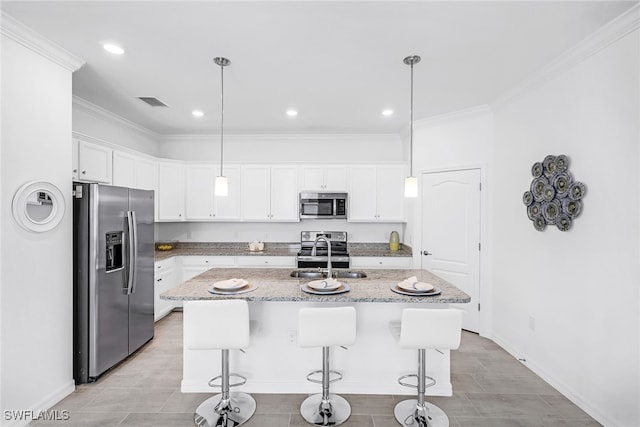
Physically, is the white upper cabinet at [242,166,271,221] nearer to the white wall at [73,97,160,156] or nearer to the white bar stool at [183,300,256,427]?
the white wall at [73,97,160,156]

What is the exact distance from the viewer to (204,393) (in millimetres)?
2523

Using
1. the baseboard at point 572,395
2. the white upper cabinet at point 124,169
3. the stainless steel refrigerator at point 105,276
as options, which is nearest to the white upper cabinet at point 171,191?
the white upper cabinet at point 124,169

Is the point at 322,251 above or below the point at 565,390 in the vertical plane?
above

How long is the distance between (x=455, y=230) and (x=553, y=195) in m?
1.38

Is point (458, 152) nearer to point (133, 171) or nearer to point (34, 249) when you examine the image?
point (133, 171)

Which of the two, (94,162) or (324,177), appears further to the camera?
(324,177)

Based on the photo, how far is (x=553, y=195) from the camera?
2609mm

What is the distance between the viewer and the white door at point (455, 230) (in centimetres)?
377

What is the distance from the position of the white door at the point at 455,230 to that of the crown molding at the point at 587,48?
44.4 inches

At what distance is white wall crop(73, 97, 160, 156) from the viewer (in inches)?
137

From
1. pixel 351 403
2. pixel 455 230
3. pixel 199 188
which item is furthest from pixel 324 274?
pixel 199 188

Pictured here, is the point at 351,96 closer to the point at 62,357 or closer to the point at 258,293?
the point at 258,293

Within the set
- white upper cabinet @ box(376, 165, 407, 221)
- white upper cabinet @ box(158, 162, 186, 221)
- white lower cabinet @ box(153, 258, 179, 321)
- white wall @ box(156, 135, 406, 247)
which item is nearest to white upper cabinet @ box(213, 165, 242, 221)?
white wall @ box(156, 135, 406, 247)

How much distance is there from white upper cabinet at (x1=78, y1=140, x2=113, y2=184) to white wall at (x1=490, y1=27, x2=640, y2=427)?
4.35 meters
